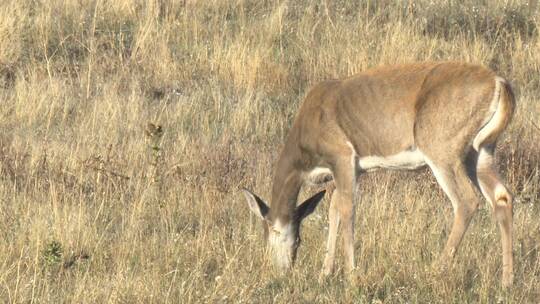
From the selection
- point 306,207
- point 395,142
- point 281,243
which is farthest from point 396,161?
point 281,243

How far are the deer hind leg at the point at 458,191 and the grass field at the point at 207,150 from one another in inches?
5.9

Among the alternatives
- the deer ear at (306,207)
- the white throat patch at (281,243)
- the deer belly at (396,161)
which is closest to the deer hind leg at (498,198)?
the deer belly at (396,161)

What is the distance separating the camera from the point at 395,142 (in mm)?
8086

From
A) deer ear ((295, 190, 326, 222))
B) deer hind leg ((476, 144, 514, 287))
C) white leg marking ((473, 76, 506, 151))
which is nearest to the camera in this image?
deer hind leg ((476, 144, 514, 287))

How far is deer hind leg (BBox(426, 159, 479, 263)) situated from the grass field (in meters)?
0.15

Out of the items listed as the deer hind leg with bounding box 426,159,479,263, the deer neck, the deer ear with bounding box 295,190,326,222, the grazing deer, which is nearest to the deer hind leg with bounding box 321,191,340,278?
the grazing deer

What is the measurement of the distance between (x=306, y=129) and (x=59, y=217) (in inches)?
71.2

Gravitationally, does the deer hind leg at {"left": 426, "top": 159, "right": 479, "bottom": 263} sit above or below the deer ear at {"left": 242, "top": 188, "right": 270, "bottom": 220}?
above

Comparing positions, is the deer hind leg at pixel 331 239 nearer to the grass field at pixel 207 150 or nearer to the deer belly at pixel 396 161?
the grass field at pixel 207 150

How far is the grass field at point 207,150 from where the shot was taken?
7.34 m

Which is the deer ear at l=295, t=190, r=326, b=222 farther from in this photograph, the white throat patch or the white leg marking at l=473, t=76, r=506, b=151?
the white leg marking at l=473, t=76, r=506, b=151

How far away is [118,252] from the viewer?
309 inches

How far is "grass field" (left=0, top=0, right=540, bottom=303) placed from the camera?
7336mm

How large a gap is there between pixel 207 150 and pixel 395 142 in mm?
2762
